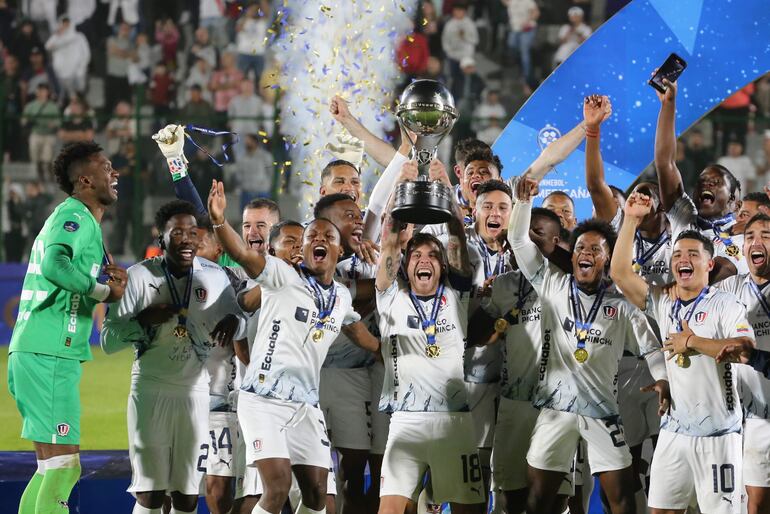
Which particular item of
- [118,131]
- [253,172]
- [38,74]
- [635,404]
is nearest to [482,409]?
[635,404]

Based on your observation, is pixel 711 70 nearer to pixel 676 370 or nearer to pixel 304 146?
pixel 676 370

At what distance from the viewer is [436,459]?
6141mm

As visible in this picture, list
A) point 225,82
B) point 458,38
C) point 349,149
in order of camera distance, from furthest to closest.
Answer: point 458,38 → point 225,82 → point 349,149

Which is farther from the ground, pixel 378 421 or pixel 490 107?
pixel 490 107

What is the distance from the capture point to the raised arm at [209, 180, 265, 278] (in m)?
5.87

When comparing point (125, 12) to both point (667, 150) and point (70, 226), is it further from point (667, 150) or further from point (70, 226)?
point (667, 150)

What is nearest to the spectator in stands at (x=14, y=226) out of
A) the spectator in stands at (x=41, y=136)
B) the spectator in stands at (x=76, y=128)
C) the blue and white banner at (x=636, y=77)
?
the spectator in stands at (x=41, y=136)

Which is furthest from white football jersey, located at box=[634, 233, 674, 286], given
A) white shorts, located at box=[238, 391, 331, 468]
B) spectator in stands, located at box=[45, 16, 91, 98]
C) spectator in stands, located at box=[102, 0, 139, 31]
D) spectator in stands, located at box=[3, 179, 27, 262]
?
spectator in stands, located at box=[102, 0, 139, 31]

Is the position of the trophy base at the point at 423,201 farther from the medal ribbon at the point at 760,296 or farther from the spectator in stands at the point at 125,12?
the spectator in stands at the point at 125,12

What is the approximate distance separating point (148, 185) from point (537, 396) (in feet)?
28.7

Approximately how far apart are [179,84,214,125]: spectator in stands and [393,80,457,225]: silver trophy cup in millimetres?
8629

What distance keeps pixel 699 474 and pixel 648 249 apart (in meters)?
1.56

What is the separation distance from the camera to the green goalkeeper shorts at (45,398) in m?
6.03

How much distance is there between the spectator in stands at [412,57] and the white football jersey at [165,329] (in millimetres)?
8429
